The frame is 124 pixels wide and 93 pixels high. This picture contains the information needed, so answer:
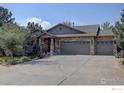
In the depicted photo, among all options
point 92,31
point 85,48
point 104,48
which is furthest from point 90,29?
point 104,48

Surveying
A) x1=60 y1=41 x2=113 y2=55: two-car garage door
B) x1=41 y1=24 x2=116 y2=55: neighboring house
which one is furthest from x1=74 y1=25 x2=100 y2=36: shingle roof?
x1=60 y1=41 x2=113 y2=55: two-car garage door

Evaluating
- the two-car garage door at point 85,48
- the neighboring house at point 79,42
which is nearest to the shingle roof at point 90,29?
the neighboring house at point 79,42

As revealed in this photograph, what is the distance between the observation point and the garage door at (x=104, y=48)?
22.8 m

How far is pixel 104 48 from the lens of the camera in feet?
75.8

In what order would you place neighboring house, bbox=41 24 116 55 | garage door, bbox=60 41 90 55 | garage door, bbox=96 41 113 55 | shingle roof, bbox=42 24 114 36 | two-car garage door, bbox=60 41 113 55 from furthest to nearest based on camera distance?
shingle roof, bbox=42 24 114 36, garage door, bbox=60 41 90 55, neighboring house, bbox=41 24 116 55, two-car garage door, bbox=60 41 113 55, garage door, bbox=96 41 113 55

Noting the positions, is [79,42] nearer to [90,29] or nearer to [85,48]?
[85,48]

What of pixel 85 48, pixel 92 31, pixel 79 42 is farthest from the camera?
pixel 92 31

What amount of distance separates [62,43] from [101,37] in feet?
14.2

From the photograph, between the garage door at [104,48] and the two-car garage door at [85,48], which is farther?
the two-car garage door at [85,48]

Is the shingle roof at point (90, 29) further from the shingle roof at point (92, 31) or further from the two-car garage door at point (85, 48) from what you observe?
the two-car garage door at point (85, 48)

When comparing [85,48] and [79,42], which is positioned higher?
[79,42]

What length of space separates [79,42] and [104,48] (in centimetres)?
273

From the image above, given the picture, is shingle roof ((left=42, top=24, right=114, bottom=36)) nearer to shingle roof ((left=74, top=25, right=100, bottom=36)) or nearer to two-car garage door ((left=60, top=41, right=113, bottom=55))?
shingle roof ((left=74, top=25, right=100, bottom=36))

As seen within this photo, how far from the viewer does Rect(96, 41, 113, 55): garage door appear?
22.8 meters
